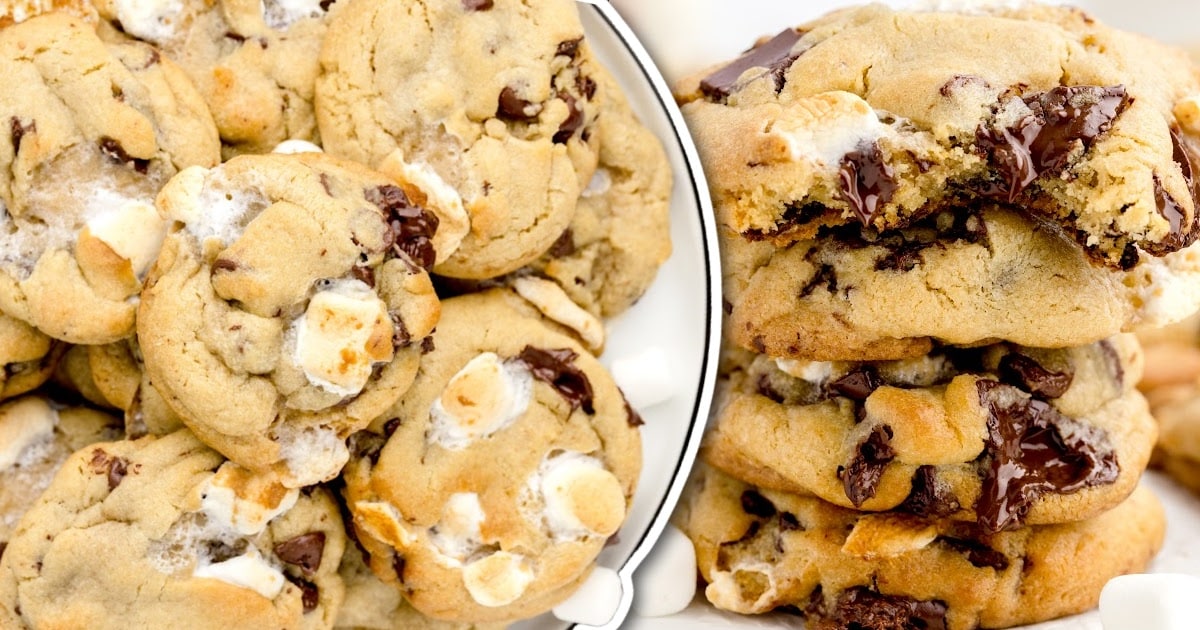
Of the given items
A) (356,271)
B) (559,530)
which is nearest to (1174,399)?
(559,530)

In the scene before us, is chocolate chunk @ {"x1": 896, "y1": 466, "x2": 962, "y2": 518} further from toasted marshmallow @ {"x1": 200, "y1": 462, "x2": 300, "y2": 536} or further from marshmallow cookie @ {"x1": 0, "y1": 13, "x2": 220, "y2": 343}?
marshmallow cookie @ {"x1": 0, "y1": 13, "x2": 220, "y2": 343}

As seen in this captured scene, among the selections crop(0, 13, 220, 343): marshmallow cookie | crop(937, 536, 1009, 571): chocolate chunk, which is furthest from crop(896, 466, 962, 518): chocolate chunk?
crop(0, 13, 220, 343): marshmallow cookie

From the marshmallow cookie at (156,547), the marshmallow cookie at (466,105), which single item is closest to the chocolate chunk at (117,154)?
the marshmallow cookie at (466,105)

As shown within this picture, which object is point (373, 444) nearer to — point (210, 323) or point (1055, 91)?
point (210, 323)

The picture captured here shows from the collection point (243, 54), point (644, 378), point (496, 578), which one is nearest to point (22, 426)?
point (243, 54)

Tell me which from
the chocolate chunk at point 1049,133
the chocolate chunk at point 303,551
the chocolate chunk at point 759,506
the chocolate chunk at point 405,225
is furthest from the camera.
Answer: the chocolate chunk at point 759,506

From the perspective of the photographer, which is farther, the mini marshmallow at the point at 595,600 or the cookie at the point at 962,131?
the mini marshmallow at the point at 595,600

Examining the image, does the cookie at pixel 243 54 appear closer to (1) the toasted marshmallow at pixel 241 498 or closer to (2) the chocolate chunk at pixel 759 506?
(1) the toasted marshmallow at pixel 241 498
